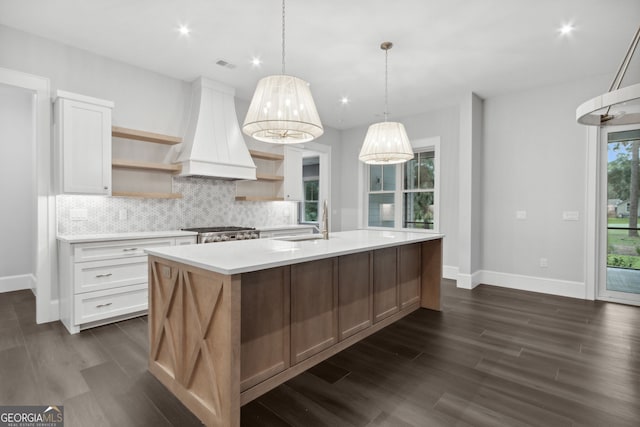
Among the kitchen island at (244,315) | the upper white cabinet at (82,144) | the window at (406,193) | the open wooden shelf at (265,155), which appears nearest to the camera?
the kitchen island at (244,315)

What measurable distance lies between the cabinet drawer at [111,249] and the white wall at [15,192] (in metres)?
2.25

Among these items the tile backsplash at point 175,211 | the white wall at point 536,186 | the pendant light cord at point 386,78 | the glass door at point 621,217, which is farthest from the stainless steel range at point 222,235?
the glass door at point 621,217

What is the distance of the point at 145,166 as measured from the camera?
384 cm

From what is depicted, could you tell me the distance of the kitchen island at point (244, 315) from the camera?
5.56 feet

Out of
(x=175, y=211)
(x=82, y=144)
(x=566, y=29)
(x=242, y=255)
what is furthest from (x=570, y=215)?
(x=82, y=144)

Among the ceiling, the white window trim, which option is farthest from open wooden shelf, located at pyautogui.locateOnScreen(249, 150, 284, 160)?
the white window trim

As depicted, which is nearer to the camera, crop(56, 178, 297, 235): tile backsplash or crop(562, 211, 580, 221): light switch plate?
crop(56, 178, 297, 235): tile backsplash

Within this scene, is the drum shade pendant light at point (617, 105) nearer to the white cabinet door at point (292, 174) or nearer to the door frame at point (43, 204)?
the white cabinet door at point (292, 174)

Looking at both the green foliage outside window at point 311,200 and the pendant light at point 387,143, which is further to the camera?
the green foliage outside window at point 311,200

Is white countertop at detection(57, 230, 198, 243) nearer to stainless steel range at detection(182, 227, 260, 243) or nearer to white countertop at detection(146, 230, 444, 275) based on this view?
stainless steel range at detection(182, 227, 260, 243)

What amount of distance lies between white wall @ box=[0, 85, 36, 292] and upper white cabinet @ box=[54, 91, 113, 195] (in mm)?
1961

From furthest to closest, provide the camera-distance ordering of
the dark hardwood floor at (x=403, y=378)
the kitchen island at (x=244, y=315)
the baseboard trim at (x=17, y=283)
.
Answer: the baseboard trim at (x=17, y=283) → the dark hardwood floor at (x=403, y=378) → the kitchen island at (x=244, y=315)

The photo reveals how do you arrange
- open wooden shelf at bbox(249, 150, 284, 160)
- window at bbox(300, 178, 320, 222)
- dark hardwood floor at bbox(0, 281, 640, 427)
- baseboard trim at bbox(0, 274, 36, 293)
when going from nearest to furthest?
dark hardwood floor at bbox(0, 281, 640, 427) < baseboard trim at bbox(0, 274, 36, 293) < open wooden shelf at bbox(249, 150, 284, 160) < window at bbox(300, 178, 320, 222)

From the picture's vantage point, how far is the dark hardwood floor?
185 centimetres
